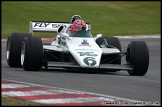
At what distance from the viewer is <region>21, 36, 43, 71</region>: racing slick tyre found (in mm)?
14812

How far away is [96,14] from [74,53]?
40032 millimetres

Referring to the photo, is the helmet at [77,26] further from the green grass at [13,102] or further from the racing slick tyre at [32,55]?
the green grass at [13,102]

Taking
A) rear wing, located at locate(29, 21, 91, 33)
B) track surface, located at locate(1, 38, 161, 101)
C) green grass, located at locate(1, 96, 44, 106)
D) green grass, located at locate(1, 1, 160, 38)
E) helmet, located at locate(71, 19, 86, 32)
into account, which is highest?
helmet, located at locate(71, 19, 86, 32)

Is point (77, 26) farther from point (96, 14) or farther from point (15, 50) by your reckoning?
point (96, 14)

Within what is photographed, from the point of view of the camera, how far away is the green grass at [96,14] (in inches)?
1793

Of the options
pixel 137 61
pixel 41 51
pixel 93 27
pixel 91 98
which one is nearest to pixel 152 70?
pixel 137 61

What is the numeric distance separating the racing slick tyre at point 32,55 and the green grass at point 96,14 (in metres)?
26.0

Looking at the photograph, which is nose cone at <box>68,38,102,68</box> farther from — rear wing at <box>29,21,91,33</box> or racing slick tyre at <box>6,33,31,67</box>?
rear wing at <box>29,21,91,33</box>

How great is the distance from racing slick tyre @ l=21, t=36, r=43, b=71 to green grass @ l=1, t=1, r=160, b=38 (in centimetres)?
2602

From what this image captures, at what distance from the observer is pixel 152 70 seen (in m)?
18.7

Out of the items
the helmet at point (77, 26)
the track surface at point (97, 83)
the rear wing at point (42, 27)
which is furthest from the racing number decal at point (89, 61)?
the rear wing at point (42, 27)

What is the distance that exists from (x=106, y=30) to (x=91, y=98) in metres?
33.8

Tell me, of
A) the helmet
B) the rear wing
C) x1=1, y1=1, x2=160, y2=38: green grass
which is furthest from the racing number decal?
x1=1, y1=1, x2=160, y2=38: green grass

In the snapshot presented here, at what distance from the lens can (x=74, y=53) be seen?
15109 millimetres
